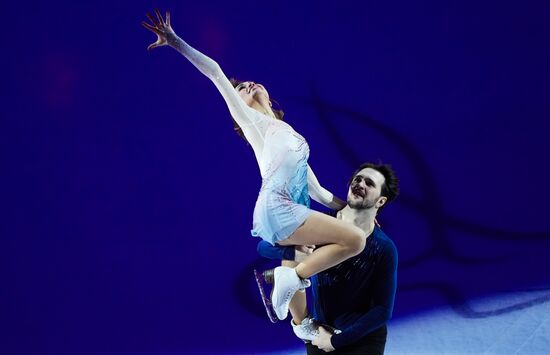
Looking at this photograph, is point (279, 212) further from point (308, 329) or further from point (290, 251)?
point (308, 329)

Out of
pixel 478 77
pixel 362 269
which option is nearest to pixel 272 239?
pixel 362 269

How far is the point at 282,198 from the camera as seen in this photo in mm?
2426

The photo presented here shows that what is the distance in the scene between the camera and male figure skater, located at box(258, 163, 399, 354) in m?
2.46

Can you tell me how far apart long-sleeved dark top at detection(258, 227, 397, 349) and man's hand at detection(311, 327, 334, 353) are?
3 centimetres

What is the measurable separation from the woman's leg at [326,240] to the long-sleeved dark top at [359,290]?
18 centimetres

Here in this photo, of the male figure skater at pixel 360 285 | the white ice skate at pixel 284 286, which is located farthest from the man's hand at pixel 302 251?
the white ice skate at pixel 284 286

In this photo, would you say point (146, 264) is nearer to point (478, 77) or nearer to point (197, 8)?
point (197, 8)

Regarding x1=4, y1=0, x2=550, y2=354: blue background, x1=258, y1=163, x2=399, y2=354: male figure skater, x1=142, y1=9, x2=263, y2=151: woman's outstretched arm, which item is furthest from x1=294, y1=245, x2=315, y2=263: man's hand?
x1=4, y1=0, x2=550, y2=354: blue background

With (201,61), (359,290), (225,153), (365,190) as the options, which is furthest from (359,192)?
(225,153)

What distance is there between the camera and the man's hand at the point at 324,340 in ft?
7.99

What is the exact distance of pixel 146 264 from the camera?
392 cm

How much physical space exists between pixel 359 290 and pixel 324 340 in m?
0.22

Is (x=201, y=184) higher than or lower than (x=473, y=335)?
higher

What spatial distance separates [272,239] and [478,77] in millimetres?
2212
